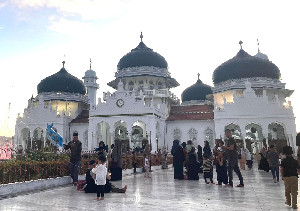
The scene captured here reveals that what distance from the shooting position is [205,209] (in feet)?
19.8

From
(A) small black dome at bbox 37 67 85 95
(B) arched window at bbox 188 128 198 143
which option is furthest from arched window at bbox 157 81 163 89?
(A) small black dome at bbox 37 67 85 95

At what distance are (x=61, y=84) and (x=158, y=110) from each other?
1843 cm

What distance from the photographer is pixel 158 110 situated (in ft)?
106

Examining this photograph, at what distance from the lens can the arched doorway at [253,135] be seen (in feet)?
106

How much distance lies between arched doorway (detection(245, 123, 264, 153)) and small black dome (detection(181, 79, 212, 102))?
1434 centimetres

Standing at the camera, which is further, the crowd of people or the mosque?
the mosque

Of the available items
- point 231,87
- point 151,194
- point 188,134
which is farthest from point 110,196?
point 231,87

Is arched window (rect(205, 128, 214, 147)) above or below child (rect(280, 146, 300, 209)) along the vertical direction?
above

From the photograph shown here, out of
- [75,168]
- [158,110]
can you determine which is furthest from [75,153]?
[158,110]

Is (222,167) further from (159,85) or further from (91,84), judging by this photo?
(91,84)

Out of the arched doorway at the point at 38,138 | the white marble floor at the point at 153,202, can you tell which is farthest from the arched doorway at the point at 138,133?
the white marble floor at the point at 153,202

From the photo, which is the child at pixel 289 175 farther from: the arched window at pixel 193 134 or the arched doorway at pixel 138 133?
the arched window at pixel 193 134

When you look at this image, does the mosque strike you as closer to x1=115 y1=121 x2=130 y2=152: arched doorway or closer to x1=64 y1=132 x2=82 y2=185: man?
x1=115 y1=121 x2=130 y2=152: arched doorway

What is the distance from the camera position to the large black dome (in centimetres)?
3478
